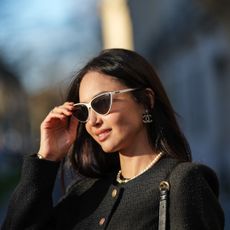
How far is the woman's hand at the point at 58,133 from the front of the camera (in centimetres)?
330

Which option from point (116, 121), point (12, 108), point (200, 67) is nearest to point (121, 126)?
point (116, 121)

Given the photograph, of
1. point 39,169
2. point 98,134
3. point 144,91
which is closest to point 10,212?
point 39,169

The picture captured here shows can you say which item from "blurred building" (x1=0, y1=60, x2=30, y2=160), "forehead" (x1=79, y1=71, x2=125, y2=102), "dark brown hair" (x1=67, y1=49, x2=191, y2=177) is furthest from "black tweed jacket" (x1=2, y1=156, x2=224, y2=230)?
"blurred building" (x1=0, y1=60, x2=30, y2=160)

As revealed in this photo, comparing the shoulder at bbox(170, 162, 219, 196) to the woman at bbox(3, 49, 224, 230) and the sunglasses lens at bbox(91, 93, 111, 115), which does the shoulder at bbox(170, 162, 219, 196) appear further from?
the sunglasses lens at bbox(91, 93, 111, 115)

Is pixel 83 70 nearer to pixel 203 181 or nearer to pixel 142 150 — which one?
pixel 142 150

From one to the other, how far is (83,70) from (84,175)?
485 millimetres

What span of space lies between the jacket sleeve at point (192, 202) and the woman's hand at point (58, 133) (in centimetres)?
63

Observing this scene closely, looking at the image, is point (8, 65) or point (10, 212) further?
point (8, 65)

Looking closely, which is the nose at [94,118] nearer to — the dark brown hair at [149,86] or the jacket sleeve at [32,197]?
the dark brown hair at [149,86]

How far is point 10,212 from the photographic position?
3.24 metres

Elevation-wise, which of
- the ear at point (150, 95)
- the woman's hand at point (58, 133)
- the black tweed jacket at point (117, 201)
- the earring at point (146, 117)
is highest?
the ear at point (150, 95)

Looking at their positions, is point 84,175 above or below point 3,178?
above

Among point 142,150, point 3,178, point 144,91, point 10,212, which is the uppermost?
point 144,91

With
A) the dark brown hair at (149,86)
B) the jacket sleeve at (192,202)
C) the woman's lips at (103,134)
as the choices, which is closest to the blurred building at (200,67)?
the dark brown hair at (149,86)
